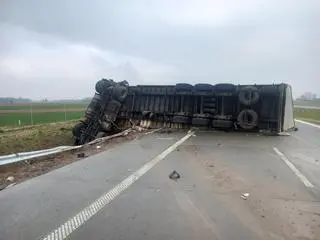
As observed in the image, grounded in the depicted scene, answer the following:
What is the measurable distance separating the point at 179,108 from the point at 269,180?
1301 cm

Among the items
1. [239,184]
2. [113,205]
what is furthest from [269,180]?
[113,205]

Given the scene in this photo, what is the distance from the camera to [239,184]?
6.77 metres

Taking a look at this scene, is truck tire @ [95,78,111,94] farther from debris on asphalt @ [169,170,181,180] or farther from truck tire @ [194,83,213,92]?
debris on asphalt @ [169,170,181,180]

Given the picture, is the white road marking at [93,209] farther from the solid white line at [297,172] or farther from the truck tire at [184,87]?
the truck tire at [184,87]

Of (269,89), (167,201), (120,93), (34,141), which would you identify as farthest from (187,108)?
(167,201)

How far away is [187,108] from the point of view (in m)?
19.9

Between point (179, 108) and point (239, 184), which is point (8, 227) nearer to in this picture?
point (239, 184)

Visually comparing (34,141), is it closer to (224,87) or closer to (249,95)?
(224,87)

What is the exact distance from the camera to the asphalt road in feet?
14.2

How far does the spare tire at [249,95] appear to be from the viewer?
18.0 meters

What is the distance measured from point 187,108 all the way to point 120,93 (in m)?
3.61

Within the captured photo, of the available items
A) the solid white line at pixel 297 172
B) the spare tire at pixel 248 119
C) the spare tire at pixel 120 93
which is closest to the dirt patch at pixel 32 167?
the solid white line at pixel 297 172

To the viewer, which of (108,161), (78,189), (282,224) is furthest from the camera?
(108,161)

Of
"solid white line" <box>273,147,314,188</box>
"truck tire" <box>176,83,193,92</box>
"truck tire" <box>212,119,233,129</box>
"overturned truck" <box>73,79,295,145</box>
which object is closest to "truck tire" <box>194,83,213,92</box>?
"overturned truck" <box>73,79,295,145</box>
